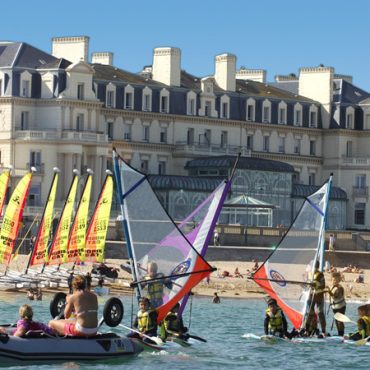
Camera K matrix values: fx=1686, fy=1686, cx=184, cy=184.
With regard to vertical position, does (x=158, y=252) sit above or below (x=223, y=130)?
below

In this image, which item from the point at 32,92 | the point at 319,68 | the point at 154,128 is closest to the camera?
the point at 32,92

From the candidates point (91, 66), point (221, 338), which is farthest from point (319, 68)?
point (221, 338)

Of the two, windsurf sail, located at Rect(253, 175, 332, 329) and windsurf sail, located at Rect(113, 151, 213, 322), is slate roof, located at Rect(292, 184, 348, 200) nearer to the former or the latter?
windsurf sail, located at Rect(253, 175, 332, 329)

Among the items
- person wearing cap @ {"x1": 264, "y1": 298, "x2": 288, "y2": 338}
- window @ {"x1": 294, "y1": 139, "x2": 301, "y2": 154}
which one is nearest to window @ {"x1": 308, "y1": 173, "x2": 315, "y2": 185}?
window @ {"x1": 294, "y1": 139, "x2": 301, "y2": 154}

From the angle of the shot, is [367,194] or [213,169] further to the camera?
[367,194]

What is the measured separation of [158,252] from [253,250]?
189 ft

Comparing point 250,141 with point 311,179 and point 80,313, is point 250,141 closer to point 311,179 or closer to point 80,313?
point 311,179

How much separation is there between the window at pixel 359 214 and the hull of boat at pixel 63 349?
9291 cm

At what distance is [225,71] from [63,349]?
94.8m

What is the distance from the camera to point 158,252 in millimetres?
43719

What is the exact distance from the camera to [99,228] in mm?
76625

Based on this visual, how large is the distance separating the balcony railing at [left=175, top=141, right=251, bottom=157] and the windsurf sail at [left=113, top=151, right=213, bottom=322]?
83553 mm

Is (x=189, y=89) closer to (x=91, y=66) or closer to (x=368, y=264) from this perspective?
(x=91, y=66)

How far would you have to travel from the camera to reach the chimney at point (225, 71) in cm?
13225
